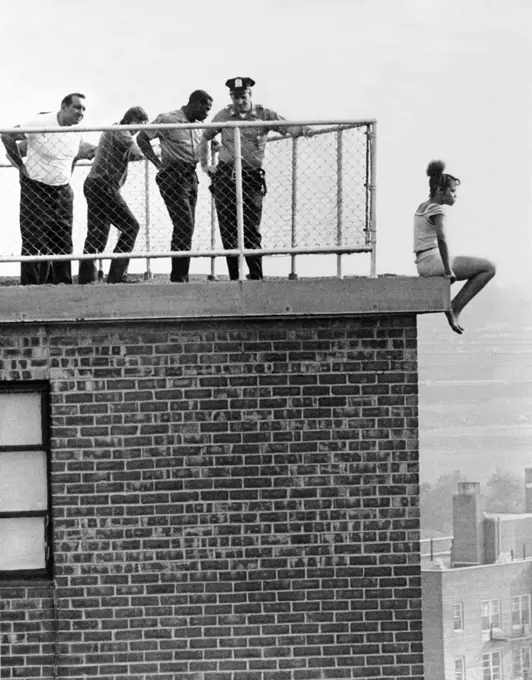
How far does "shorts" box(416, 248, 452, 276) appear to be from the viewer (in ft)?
45.0

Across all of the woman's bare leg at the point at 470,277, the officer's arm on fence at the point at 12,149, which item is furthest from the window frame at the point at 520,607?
the officer's arm on fence at the point at 12,149

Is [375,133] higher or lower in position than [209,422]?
higher

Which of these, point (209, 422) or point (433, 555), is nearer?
point (209, 422)

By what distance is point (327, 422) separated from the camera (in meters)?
13.7

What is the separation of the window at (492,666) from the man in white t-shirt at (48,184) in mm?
96617

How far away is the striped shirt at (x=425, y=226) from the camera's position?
45.2ft

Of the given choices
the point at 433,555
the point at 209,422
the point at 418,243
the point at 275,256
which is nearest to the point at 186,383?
the point at 209,422

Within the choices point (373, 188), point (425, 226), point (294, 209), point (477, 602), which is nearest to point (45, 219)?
point (294, 209)

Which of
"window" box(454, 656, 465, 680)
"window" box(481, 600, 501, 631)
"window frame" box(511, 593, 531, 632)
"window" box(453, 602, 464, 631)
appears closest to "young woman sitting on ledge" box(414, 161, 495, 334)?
"window" box(453, 602, 464, 631)

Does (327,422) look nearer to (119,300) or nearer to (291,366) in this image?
(291,366)

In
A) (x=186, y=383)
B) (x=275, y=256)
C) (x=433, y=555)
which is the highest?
(x=275, y=256)

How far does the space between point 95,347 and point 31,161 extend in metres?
1.55

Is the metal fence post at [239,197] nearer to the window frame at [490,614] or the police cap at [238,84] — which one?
the police cap at [238,84]

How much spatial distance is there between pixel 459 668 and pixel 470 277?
95.0 metres
